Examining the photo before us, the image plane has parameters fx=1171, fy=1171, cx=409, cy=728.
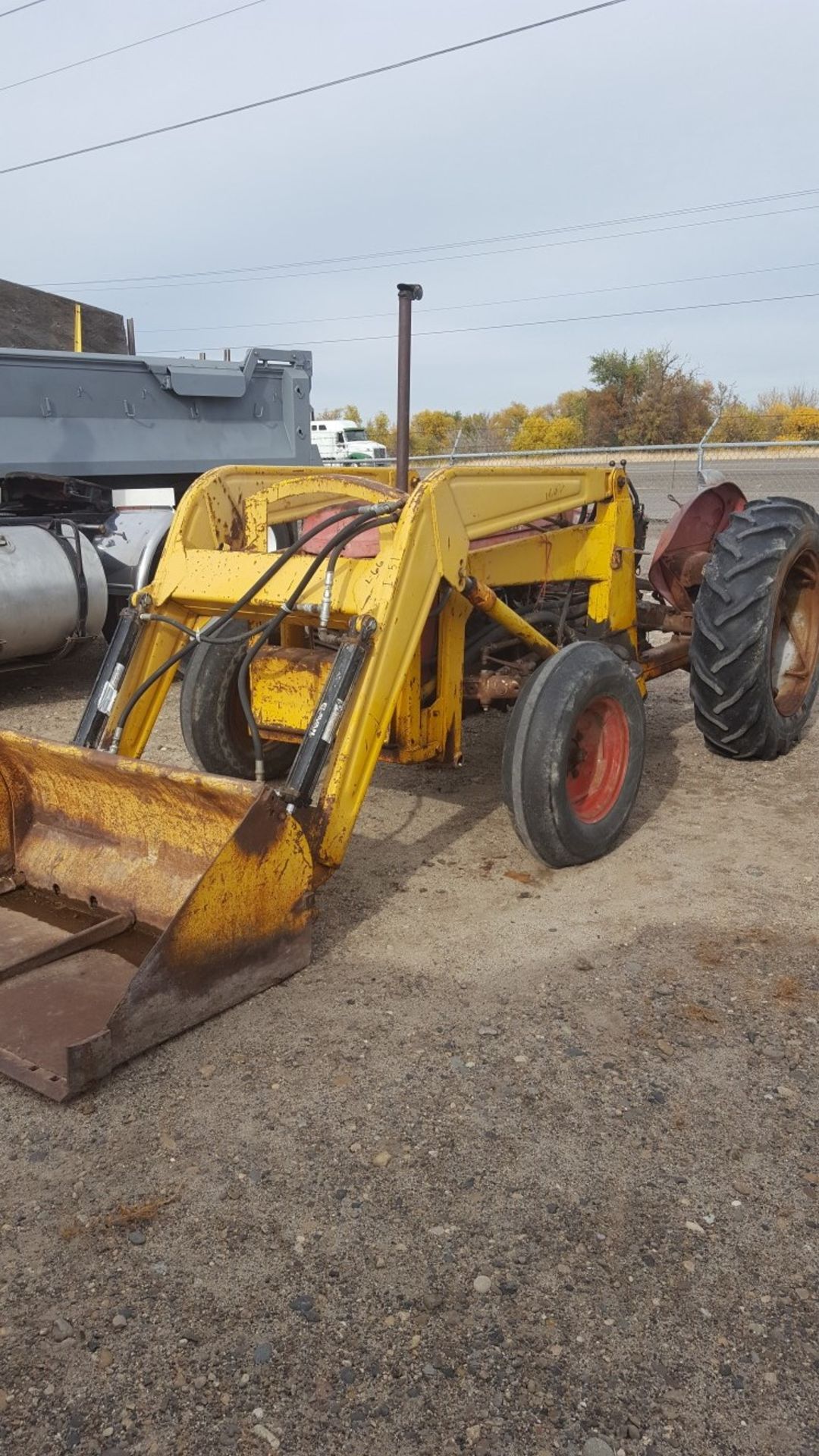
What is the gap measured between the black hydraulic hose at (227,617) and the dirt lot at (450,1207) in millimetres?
972

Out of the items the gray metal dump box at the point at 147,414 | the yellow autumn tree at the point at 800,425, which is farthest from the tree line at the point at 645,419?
the gray metal dump box at the point at 147,414

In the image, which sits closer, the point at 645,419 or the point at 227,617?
the point at 227,617

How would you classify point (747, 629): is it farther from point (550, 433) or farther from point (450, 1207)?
point (550, 433)

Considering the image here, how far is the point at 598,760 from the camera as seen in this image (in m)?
4.63

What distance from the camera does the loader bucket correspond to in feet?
9.81

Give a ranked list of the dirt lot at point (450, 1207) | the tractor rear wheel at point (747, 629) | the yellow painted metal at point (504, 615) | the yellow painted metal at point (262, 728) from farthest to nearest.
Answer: the tractor rear wheel at point (747, 629) < the yellow painted metal at point (504, 615) < the yellow painted metal at point (262, 728) < the dirt lot at point (450, 1207)

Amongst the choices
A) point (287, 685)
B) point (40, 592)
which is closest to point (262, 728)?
point (287, 685)

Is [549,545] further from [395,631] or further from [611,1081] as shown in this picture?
[611,1081]

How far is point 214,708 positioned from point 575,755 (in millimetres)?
1489

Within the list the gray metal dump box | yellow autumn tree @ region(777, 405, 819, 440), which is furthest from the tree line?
the gray metal dump box

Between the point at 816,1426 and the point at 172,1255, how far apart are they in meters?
1.24

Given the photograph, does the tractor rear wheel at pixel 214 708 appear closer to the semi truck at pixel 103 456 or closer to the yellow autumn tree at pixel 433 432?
the semi truck at pixel 103 456

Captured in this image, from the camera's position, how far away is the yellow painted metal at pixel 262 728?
313 centimetres

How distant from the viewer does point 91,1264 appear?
235 cm
